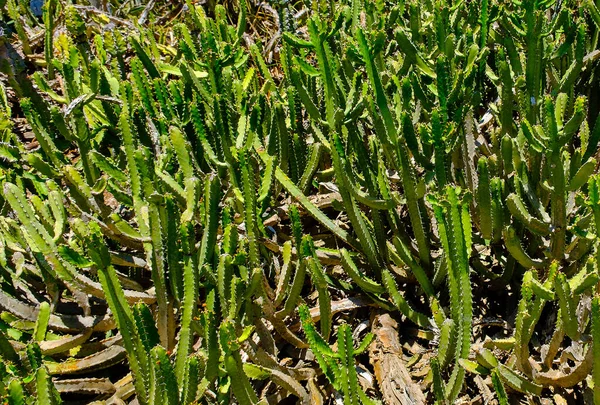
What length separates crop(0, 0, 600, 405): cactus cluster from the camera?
113 centimetres

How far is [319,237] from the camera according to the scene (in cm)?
167

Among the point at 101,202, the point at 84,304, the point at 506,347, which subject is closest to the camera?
the point at 506,347

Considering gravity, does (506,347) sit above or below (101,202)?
below

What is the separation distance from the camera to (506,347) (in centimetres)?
115

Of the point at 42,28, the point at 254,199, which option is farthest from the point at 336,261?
the point at 42,28

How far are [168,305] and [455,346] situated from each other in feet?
1.85

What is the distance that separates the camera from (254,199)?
137cm

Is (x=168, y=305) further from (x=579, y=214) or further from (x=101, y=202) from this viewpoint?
(x=579, y=214)

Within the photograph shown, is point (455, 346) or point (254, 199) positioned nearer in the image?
point (455, 346)

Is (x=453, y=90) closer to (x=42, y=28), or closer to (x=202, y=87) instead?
(x=202, y=87)

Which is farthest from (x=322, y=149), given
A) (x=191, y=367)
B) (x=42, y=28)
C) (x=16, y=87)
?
(x=42, y=28)

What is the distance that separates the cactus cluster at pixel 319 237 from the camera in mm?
1134

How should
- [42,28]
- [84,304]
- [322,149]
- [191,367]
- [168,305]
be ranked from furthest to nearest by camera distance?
1. [42,28]
2. [322,149]
3. [84,304]
4. [168,305]
5. [191,367]

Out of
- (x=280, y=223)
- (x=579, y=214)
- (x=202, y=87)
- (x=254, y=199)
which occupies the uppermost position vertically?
(x=202, y=87)
